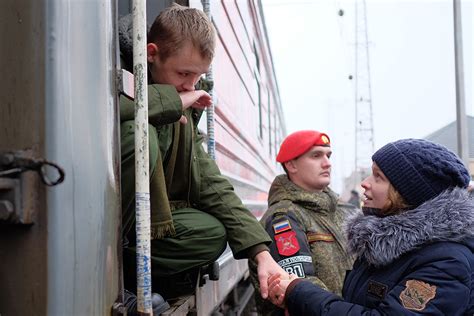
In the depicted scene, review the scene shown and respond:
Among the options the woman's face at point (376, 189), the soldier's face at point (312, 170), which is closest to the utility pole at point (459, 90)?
the soldier's face at point (312, 170)

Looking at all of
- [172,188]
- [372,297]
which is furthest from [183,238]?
[372,297]

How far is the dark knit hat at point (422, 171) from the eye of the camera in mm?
1390

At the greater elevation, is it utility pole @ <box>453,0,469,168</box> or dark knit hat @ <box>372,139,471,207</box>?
utility pole @ <box>453,0,469,168</box>

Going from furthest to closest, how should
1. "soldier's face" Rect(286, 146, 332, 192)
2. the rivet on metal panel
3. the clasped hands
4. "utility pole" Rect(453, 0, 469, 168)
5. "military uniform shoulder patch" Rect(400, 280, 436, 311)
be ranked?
"utility pole" Rect(453, 0, 469, 168)
"soldier's face" Rect(286, 146, 332, 192)
the clasped hands
"military uniform shoulder patch" Rect(400, 280, 436, 311)
the rivet on metal panel

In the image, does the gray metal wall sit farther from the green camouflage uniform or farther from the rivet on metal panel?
the green camouflage uniform

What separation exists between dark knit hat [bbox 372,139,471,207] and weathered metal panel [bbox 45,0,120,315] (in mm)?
761

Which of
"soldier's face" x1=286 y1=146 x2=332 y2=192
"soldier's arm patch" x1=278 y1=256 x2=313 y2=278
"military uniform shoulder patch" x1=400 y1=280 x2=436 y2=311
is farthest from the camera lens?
"soldier's face" x1=286 y1=146 x2=332 y2=192

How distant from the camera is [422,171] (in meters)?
1.40

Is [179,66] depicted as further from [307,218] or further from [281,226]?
[307,218]

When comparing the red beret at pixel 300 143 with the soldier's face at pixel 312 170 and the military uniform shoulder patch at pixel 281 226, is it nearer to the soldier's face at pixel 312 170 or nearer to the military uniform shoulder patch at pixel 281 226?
the soldier's face at pixel 312 170

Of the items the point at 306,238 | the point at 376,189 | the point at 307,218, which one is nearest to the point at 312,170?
the point at 307,218

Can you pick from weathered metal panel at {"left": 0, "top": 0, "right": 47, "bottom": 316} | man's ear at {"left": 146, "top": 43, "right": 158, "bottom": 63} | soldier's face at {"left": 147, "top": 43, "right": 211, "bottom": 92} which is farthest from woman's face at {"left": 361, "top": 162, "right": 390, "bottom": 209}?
weathered metal panel at {"left": 0, "top": 0, "right": 47, "bottom": 316}

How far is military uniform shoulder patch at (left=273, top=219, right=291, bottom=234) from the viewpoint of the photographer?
1.94 meters

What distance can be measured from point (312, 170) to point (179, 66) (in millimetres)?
1000
